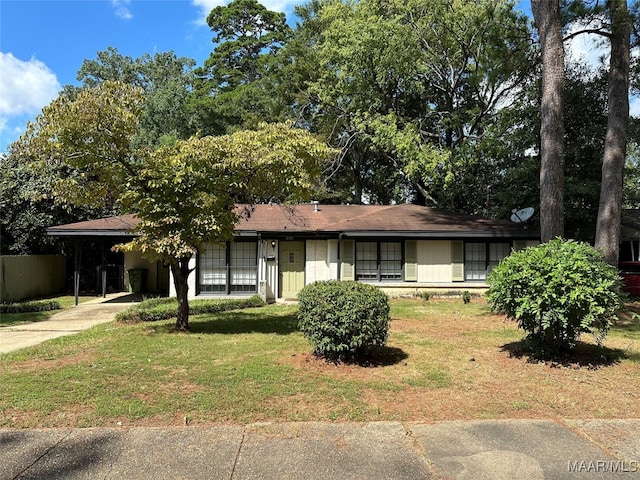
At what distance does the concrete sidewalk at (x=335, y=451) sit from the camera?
11.4 ft

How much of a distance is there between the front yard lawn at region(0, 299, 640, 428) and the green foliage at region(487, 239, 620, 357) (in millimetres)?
547

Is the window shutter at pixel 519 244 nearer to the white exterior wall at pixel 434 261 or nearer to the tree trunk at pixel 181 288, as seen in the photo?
the white exterior wall at pixel 434 261

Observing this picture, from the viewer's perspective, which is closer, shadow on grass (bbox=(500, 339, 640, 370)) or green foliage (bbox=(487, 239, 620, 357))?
green foliage (bbox=(487, 239, 620, 357))

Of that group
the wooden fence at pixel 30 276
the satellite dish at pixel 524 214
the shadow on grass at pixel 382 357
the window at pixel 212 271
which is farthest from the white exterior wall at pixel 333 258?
the wooden fence at pixel 30 276

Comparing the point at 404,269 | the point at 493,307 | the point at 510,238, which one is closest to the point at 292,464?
the point at 493,307

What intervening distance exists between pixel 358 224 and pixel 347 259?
1345mm

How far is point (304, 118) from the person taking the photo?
86.1ft

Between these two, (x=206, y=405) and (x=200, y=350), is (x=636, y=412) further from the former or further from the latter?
(x=200, y=350)

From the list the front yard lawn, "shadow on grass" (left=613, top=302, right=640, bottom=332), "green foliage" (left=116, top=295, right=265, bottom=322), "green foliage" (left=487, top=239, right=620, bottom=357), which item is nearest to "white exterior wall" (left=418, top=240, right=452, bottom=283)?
"shadow on grass" (left=613, top=302, right=640, bottom=332)

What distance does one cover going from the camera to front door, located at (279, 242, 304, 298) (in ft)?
51.6

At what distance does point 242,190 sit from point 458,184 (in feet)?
50.1

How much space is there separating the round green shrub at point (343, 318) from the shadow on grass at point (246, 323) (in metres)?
2.77

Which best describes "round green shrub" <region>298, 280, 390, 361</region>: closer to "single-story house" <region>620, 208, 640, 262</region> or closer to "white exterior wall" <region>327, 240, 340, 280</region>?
"white exterior wall" <region>327, 240, 340, 280</region>

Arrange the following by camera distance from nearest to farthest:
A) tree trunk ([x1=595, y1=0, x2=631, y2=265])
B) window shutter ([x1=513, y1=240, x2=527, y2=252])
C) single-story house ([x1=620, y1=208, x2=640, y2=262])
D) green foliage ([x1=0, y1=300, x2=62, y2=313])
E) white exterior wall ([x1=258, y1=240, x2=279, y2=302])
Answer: tree trunk ([x1=595, y1=0, x2=631, y2=265]) < green foliage ([x1=0, y1=300, x2=62, y2=313]) < white exterior wall ([x1=258, y1=240, x2=279, y2=302]) < window shutter ([x1=513, y1=240, x2=527, y2=252]) < single-story house ([x1=620, y1=208, x2=640, y2=262])
